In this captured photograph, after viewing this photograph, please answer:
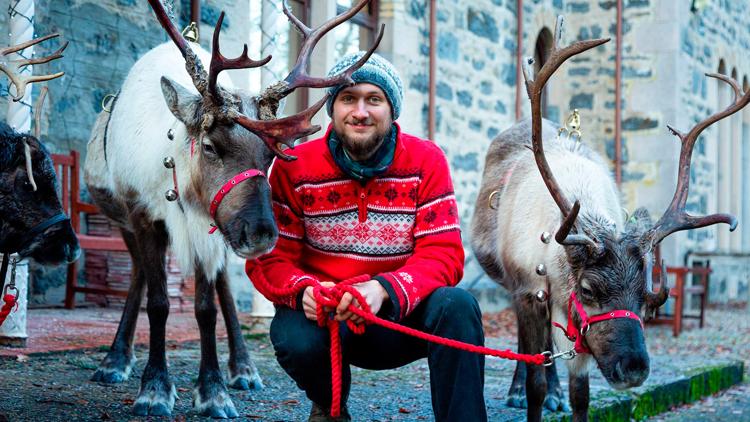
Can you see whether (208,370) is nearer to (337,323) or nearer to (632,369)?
(337,323)

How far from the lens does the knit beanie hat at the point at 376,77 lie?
354cm

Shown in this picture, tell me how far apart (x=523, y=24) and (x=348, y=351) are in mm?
9463

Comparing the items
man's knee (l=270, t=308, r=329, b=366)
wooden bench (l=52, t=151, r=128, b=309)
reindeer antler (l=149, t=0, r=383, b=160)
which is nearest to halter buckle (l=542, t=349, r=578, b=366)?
man's knee (l=270, t=308, r=329, b=366)

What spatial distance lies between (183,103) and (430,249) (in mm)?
1188

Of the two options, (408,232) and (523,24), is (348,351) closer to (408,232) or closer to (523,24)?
(408,232)

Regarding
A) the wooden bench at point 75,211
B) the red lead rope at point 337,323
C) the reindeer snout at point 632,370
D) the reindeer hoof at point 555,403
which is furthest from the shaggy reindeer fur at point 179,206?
the wooden bench at point 75,211

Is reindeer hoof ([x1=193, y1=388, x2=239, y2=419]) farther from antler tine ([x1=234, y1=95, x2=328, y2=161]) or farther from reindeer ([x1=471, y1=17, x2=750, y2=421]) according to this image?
reindeer ([x1=471, y1=17, x2=750, y2=421])

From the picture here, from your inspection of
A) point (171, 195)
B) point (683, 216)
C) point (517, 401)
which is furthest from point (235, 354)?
point (683, 216)

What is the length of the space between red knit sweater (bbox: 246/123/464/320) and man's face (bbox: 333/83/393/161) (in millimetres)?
100

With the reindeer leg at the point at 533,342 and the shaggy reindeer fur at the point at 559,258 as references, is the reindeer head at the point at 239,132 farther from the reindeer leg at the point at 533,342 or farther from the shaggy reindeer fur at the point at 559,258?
the reindeer leg at the point at 533,342

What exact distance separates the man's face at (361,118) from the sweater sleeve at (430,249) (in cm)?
23

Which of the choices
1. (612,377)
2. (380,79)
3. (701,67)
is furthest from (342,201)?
(701,67)

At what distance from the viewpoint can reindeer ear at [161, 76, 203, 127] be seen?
3758 millimetres

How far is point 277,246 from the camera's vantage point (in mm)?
3543
